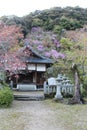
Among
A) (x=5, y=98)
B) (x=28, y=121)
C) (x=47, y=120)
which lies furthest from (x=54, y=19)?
(x=28, y=121)

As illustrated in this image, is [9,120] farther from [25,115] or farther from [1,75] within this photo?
[1,75]

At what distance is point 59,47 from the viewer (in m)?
39.1

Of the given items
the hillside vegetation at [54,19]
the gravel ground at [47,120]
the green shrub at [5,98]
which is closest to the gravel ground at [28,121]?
the gravel ground at [47,120]

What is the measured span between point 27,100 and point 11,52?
4065 millimetres

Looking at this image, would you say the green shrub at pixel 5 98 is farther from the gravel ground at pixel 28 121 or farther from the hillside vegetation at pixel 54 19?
the hillside vegetation at pixel 54 19

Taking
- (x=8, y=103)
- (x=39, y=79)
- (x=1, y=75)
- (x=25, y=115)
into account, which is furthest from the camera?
Result: (x=39, y=79)

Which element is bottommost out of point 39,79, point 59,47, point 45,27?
point 39,79

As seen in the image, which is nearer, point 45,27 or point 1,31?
point 1,31

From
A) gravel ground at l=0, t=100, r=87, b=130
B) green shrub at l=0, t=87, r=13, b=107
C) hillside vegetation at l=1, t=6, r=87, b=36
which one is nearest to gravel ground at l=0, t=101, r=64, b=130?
gravel ground at l=0, t=100, r=87, b=130

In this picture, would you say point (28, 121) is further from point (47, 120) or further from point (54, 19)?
point (54, 19)

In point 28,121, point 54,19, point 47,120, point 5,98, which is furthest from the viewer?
point 54,19

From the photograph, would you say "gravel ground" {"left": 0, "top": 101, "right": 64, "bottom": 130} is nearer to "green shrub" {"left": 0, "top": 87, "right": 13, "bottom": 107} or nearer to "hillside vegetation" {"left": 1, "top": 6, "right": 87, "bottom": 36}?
"green shrub" {"left": 0, "top": 87, "right": 13, "bottom": 107}

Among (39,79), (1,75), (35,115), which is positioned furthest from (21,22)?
(35,115)

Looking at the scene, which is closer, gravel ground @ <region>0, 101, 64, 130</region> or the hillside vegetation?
gravel ground @ <region>0, 101, 64, 130</region>
